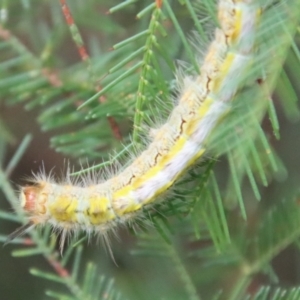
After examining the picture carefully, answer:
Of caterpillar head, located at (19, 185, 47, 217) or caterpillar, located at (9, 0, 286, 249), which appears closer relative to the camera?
caterpillar, located at (9, 0, 286, 249)

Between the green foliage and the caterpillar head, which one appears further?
the caterpillar head

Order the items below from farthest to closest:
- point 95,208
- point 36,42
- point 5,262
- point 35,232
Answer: point 5,262 < point 36,42 < point 35,232 < point 95,208

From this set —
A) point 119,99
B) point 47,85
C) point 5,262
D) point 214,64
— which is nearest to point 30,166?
point 5,262

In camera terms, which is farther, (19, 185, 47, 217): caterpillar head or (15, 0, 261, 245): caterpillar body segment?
(19, 185, 47, 217): caterpillar head

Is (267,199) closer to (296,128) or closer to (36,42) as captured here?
(296,128)

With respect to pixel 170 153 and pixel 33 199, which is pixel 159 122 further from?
pixel 33 199

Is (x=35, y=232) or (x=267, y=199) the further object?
(x=267, y=199)

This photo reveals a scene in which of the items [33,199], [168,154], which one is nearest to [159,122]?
[168,154]
